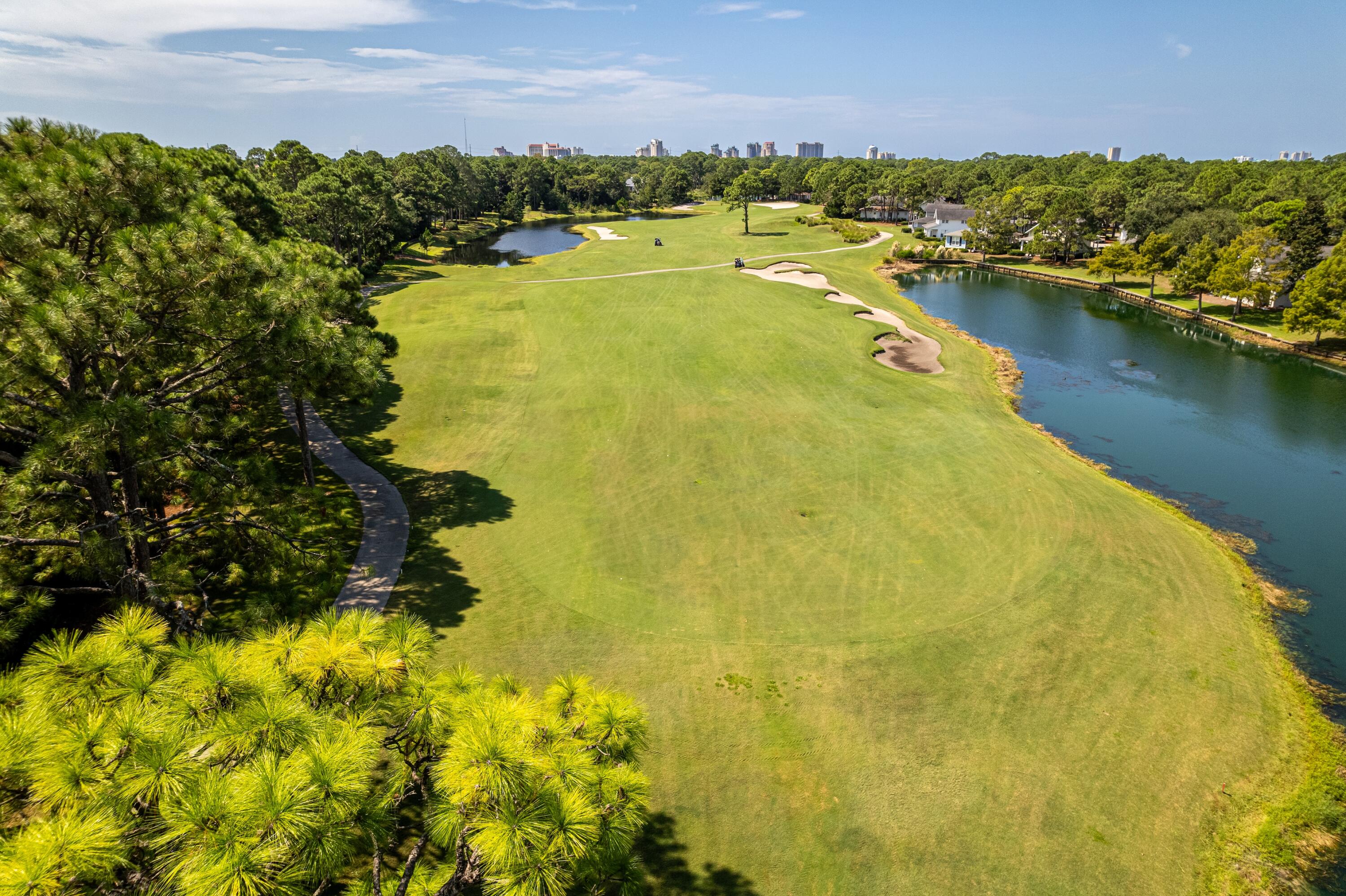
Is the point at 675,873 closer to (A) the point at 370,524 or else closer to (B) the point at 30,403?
(B) the point at 30,403

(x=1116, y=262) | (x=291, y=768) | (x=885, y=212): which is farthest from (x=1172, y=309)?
(x=291, y=768)

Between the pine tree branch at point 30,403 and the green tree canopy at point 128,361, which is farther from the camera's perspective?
the pine tree branch at point 30,403

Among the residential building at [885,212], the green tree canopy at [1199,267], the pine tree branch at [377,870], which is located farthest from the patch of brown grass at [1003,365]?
the residential building at [885,212]

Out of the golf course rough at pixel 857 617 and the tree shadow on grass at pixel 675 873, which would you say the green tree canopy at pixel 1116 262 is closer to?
the golf course rough at pixel 857 617

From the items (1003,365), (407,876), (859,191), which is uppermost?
(859,191)

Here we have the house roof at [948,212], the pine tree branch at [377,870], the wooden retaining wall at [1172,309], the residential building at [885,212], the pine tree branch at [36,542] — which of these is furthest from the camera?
the residential building at [885,212]

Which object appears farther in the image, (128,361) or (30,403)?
(128,361)

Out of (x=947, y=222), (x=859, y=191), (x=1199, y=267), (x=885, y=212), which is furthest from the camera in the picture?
(x=885, y=212)

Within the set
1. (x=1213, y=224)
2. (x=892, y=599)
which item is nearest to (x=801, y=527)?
(x=892, y=599)
